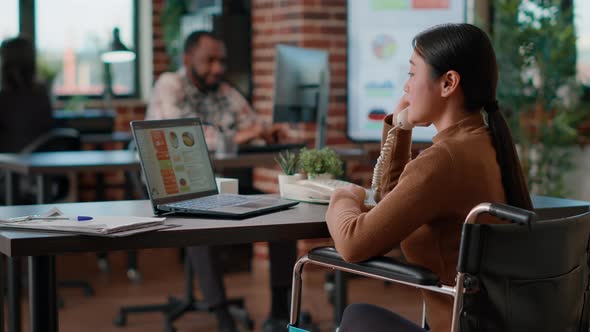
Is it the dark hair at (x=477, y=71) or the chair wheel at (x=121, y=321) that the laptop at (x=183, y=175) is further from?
the chair wheel at (x=121, y=321)

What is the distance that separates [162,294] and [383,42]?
1794 millimetres

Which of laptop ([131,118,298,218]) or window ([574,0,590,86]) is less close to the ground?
window ([574,0,590,86])


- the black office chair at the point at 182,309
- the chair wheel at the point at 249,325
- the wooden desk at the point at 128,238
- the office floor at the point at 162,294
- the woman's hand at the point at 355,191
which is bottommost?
the office floor at the point at 162,294

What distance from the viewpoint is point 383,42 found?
194 inches

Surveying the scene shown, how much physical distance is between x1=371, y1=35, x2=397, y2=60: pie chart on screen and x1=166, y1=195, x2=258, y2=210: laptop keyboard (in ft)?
8.15

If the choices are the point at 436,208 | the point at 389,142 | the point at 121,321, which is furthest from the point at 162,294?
the point at 436,208

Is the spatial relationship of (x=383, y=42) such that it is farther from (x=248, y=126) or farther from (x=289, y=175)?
(x=289, y=175)

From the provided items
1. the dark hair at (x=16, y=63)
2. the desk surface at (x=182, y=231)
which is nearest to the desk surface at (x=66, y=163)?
the dark hair at (x=16, y=63)

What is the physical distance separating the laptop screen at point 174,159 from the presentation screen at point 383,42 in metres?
2.40

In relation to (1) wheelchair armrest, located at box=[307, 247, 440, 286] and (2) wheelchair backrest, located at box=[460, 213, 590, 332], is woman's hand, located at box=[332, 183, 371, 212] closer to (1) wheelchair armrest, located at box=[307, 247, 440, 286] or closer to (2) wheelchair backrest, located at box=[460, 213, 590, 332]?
(1) wheelchair armrest, located at box=[307, 247, 440, 286]

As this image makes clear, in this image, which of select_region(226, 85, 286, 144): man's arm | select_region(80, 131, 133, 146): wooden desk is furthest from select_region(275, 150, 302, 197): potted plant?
select_region(80, 131, 133, 146): wooden desk

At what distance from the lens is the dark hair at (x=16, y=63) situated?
199 inches

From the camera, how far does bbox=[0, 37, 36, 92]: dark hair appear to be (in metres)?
5.05

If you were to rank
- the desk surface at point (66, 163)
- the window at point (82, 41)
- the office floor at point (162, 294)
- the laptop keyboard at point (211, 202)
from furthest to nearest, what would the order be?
the window at point (82, 41)
the office floor at point (162, 294)
the desk surface at point (66, 163)
the laptop keyboard at point (211, 202)
